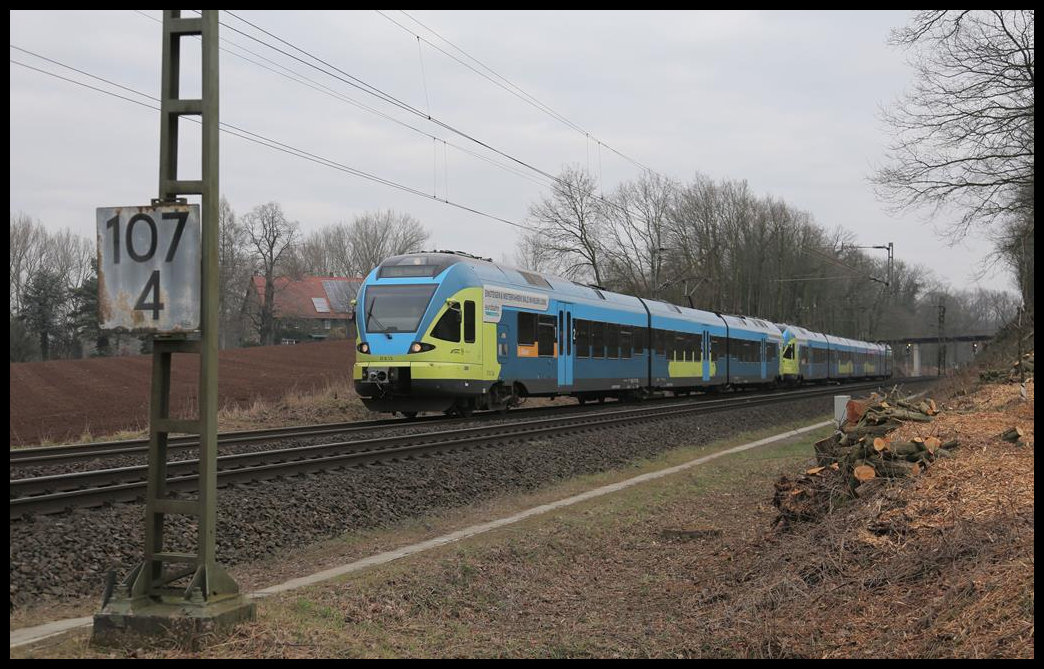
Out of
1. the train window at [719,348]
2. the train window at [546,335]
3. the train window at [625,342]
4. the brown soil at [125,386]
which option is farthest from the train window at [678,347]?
the brown soil at [125,386]

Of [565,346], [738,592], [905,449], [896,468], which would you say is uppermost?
[565,346]

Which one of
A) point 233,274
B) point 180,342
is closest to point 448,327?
point 180,342

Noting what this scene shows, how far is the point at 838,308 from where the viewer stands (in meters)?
90.1

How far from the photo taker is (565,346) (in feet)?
→ 83.3

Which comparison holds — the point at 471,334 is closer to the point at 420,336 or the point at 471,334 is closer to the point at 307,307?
the point at 420,336

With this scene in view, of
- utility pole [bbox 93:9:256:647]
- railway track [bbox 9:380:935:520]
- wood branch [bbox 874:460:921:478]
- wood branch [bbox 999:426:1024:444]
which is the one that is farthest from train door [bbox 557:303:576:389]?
utility pole [bbox 93:9:256:647]

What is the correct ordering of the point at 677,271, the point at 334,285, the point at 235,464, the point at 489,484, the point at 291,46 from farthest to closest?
the point at 334,285 < the point at 677,271 < the point at 291,46 < the point at 489,484 < the point at 235,464

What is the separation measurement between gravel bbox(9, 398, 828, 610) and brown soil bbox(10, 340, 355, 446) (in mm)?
9050

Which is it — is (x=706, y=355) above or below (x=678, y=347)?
below

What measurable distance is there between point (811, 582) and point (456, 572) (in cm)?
280

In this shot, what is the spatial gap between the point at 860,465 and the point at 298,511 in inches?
218

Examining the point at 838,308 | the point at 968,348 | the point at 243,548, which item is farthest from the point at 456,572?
the point at 968,348

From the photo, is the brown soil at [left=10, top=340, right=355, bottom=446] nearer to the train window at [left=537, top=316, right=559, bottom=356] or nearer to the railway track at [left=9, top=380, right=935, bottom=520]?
the railway track at [left=9, top=380, right=935, bottom=520]
